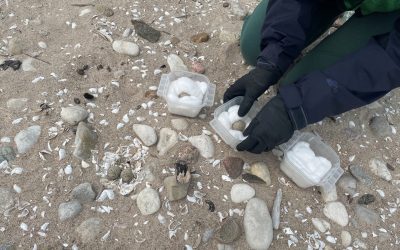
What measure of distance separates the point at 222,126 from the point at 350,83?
0.61 m

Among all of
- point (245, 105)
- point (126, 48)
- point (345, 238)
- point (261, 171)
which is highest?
point (245, 105)

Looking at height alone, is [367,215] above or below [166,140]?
below

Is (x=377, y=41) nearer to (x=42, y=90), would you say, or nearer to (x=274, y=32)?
(x=274, y=32)

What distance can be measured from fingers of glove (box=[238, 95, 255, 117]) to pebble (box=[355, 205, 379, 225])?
0.72m

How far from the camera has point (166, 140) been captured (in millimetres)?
2031

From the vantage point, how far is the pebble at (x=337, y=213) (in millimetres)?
1948

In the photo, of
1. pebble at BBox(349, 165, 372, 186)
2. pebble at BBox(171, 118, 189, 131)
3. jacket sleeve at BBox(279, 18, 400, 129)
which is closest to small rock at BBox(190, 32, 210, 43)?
pebble at BBox(171, 118, 189, 131)

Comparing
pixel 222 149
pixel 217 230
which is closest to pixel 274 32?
pixel 222 149

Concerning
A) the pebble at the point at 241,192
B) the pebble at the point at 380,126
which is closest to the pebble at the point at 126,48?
the pebble at the point at 241,192

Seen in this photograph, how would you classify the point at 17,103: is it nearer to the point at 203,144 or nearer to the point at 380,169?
the point at 203,144

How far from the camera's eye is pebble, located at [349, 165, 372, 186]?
2.11m

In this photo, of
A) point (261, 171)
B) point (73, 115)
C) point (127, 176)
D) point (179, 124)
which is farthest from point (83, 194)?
point (261, 171)

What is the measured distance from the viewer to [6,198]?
1.78 metres

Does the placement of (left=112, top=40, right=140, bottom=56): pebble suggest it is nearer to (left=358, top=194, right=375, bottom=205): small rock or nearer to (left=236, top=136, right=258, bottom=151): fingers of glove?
(left=236, top=136, right=258, bottom=151): fingers of glove
